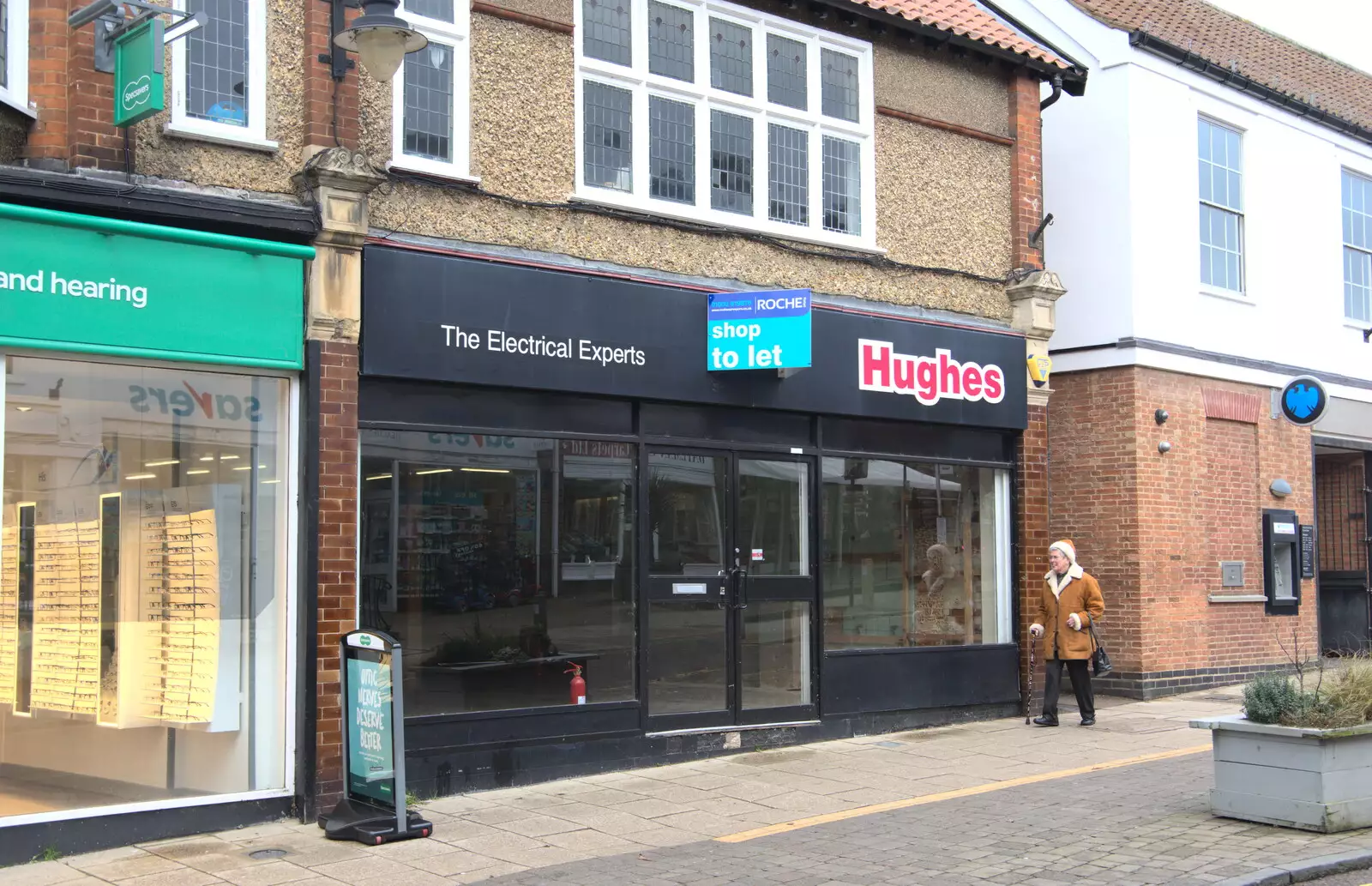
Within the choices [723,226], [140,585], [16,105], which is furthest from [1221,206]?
[16,105]

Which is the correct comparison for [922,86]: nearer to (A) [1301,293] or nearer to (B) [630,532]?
(B) [630,532]

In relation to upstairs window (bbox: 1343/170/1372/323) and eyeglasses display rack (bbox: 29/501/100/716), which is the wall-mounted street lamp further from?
upstairs window (bbox: 1343/170/1372/323)

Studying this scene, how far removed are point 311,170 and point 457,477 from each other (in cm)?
236

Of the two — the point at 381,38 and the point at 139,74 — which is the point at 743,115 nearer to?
the point at 381,38

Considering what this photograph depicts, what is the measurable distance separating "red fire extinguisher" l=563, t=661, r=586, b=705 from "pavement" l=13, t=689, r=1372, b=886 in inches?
23.2

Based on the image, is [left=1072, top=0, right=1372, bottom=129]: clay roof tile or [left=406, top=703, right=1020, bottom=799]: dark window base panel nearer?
[left=406, top=703, right=1020, bottom=799]: dark window base panel

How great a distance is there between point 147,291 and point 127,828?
318 cm

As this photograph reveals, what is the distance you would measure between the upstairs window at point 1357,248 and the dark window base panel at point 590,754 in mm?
9728

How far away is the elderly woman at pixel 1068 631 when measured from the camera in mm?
12547

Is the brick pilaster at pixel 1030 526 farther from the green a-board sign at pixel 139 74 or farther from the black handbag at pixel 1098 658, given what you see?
the green a-board sign at pixel 139 74

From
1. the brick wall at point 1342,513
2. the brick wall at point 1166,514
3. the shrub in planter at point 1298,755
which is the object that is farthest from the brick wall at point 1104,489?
the shrub in planter at point 1298,755

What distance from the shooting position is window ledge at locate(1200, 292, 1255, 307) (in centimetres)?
1555

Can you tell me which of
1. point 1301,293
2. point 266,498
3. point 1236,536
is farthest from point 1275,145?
point 266,498

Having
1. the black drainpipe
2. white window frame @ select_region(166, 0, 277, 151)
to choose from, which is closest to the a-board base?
white window frame @ select_region(166, 0, 277, 151)
